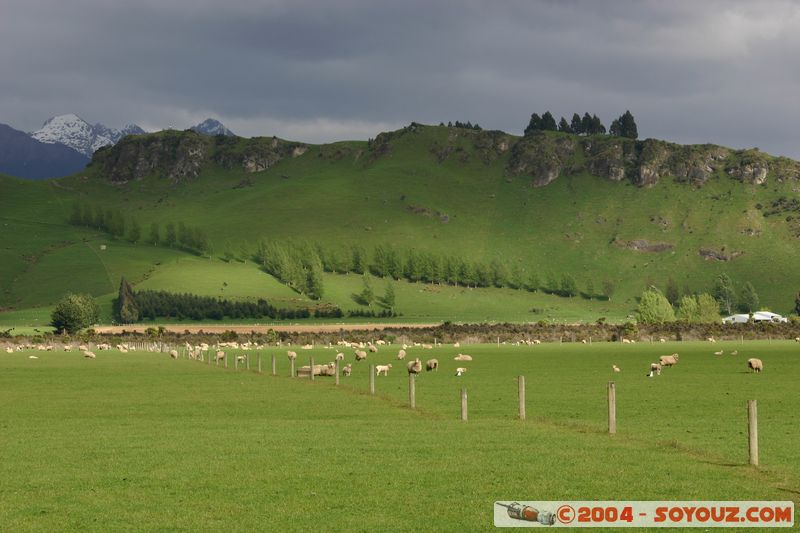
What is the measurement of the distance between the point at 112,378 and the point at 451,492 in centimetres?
4680

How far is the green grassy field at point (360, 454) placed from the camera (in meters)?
19.8

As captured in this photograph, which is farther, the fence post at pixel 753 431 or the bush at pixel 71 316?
the bush at pixel 71 316

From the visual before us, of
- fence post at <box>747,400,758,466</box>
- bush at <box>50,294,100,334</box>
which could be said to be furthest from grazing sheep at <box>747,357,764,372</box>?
bush at <box>50,294,100,334</box>

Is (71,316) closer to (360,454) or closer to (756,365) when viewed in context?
(756,365)

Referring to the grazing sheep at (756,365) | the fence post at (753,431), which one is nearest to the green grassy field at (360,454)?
the fence post at (753,431)

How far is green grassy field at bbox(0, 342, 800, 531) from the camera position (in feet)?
65.0

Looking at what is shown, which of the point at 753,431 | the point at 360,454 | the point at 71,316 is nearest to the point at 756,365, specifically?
the point at 753,431

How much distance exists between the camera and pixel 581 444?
28516 millimetres

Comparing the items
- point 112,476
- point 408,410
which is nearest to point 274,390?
point 408,410

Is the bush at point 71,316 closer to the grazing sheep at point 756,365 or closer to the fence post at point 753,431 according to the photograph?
the grazing sheep at point 756,365

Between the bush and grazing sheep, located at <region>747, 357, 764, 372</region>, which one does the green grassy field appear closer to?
grazing sheep, located at <region>747, 357, 764, 372</region>

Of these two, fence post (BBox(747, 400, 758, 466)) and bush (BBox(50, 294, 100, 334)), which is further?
bush (BBox(50, 294, 100, 334))

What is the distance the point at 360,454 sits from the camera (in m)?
26.9

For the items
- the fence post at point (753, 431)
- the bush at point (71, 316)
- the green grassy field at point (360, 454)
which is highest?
the fence post at point (753, 431)
